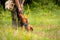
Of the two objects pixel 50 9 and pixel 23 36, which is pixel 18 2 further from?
pixel 50 9

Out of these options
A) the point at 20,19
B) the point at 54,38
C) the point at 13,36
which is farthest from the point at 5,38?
the point at 20,19

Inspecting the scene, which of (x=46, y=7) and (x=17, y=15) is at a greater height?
(x=17, y=15)

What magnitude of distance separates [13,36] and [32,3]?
17.4 metres

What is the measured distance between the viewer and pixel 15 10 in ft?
38.7

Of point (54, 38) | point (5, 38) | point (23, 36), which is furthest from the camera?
point (54, 38)

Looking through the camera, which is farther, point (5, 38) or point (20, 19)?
point (20, 19)

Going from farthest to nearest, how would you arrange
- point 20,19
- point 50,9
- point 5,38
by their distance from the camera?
point 50,9 → point 20,19 → point 5,38

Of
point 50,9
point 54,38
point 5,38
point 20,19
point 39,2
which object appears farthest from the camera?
point 39,2

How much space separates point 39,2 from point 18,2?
14304 millimetres

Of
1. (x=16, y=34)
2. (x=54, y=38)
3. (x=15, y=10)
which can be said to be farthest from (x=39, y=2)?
(x=16, y=34)

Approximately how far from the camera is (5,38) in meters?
7.64

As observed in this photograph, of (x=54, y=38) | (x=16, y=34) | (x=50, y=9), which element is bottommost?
(x=50, y=9)

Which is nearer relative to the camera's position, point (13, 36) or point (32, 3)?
point (13, 36)

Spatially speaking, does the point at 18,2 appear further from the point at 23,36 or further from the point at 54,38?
the point at 23,36
